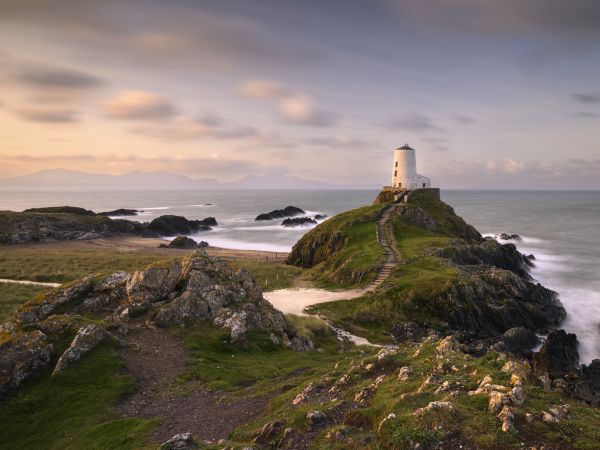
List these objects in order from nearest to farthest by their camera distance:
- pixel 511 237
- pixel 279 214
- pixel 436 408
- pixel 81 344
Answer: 1. pixel 436 408
2. pixel 81 344
3. pixel 511 237
4. pixel 279 214

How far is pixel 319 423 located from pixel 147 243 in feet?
338

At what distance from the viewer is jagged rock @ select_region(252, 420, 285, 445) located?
46.0ft

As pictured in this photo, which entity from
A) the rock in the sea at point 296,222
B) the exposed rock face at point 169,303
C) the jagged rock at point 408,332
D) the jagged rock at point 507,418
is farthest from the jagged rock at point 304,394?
the rock in the sea at point 296,222

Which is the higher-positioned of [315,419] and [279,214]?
[279,214]

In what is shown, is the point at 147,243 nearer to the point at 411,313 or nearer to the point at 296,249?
the point at 296,249

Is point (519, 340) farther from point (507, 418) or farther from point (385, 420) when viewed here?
point (385, 420)

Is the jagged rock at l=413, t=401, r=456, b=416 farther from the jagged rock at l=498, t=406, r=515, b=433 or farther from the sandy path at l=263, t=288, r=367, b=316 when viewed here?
the sandy path at l=263, t=288, r=367, b=316

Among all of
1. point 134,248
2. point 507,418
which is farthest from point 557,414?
point 134,248

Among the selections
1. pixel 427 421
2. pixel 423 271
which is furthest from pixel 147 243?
pixel 427 421

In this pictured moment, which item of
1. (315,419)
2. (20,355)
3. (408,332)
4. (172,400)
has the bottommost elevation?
(408,332)

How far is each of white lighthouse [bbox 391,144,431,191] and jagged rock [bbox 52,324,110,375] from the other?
255 ft

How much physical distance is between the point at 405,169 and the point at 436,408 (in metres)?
86.2

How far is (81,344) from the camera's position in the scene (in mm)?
23531

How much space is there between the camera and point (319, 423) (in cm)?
1405
